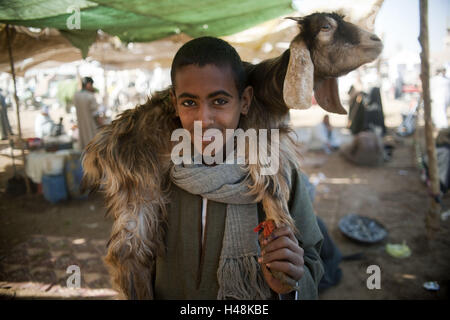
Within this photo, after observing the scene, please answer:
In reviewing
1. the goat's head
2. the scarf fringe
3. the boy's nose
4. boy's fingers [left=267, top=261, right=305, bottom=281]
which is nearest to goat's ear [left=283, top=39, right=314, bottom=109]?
the goat's head

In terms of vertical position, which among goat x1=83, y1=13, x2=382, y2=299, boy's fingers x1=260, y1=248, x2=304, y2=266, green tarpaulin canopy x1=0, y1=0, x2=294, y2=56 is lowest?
boy's fingers x1=260, y1=248, x2=304, y2=266

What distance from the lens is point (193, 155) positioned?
130cm

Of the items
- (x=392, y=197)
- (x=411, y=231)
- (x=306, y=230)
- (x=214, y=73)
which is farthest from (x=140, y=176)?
(x=392, y=197)

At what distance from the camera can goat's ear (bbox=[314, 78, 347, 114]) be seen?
109 cm

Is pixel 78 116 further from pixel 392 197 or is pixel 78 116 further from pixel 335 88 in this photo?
pixel 392 197

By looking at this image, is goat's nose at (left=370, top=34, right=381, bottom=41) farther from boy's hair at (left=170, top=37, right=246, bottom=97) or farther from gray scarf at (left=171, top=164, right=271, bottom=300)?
gray scarf at (left=171, top=164, right=271, bottom=300)

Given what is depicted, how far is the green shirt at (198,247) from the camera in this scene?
127 cm

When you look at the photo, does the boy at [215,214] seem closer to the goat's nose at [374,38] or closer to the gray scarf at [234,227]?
the gray scarf at [234,227]

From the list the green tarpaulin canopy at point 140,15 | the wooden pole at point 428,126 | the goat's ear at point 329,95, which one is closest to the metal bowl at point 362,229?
the wooden pole at point 428,126

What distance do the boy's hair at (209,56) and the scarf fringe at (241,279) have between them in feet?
2.68

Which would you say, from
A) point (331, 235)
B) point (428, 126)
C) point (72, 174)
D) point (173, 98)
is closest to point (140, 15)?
point (173, 98)

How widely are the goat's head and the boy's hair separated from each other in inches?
11.7

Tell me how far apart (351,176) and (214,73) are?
6839 mm

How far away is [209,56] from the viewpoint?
1144 millimetres
